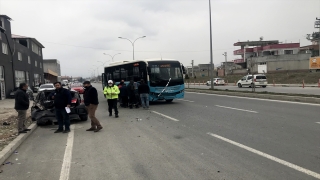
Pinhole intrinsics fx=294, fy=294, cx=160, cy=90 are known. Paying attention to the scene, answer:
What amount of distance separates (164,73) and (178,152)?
39.6 ft

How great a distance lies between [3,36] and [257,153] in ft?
118

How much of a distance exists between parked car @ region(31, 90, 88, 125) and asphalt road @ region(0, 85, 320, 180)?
0.98 meters

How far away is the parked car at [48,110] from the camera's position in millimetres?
11445

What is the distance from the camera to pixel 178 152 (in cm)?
666

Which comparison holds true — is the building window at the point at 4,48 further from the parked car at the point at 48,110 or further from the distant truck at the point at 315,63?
the distant truck at the point at 315,63

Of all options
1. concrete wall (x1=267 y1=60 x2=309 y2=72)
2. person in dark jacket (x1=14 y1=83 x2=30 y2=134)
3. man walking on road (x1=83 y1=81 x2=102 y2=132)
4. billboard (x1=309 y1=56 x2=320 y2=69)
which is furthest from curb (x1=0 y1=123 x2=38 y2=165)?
concrete wall (x1=267 y1=60 x2=309 y2=72)

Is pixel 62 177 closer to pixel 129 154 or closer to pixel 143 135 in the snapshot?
pixel 129 154

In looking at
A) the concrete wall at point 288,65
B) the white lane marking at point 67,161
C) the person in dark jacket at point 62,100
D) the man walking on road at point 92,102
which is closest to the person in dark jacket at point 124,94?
the man walking on road at point 92,102

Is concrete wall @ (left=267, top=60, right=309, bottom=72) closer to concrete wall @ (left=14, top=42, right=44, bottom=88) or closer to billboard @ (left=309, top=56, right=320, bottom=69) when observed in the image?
billboard @ (left=309, top=56, right=320, bottom=69)

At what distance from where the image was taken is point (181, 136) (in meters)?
8.42

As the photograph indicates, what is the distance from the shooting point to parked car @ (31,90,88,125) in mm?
11445

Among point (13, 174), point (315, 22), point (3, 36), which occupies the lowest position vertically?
point (13, 174)

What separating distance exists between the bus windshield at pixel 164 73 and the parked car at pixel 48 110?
21.5 ft

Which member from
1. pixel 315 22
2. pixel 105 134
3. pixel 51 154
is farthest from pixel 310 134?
pixel 315 22
